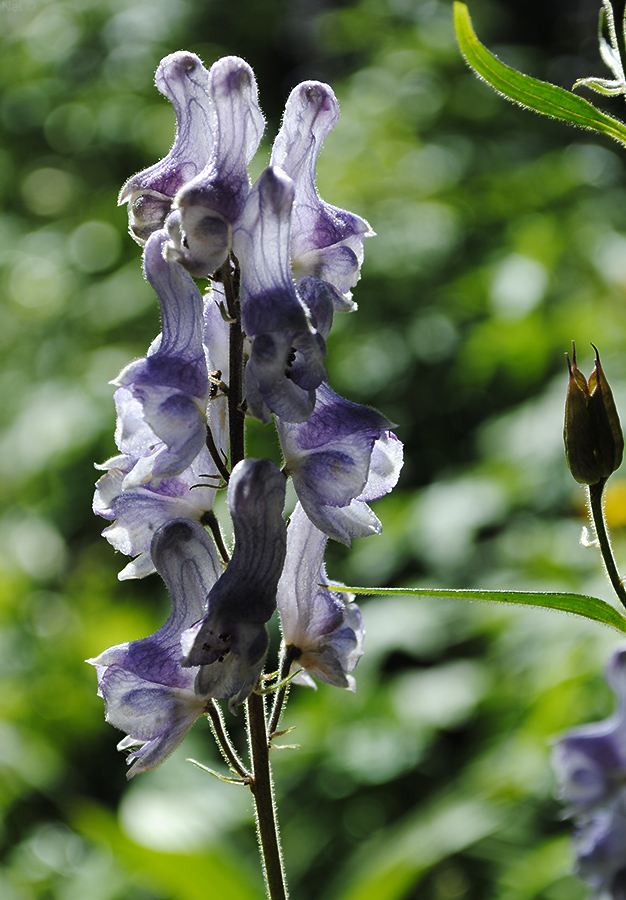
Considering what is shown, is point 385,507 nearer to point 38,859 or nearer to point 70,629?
point 70,629

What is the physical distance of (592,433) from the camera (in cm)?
68

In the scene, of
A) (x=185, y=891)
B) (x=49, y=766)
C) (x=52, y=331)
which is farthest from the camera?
(x=52, y=331)

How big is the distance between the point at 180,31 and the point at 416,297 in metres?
2.07

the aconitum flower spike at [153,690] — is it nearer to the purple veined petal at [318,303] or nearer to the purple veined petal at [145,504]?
the purple veined petal at [145,504]

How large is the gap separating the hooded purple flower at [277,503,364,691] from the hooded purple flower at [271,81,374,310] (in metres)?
0.17

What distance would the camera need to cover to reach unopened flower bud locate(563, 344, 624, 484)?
68cm

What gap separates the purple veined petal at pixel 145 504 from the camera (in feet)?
2.27

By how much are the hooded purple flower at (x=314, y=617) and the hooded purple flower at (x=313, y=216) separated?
0.57ft

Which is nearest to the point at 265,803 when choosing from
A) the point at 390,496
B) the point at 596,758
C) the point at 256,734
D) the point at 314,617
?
the point at 256,734

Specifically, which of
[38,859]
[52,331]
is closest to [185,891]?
[38,859]

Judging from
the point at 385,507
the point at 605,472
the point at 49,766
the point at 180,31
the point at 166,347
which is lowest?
the point at 49,766

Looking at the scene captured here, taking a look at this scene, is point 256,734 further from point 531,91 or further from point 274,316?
point 531,91

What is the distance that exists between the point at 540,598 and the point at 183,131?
1.37 feet

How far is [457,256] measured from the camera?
268cm
